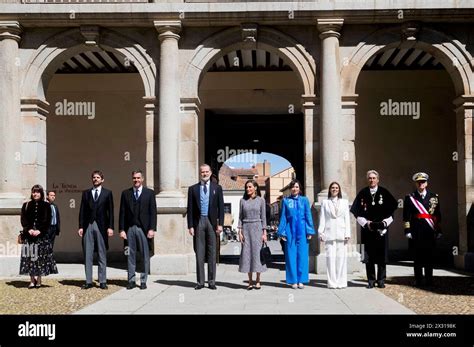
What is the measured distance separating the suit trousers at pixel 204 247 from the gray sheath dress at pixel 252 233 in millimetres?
452

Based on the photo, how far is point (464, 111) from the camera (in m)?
12.3

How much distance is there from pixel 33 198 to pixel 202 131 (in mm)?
7331

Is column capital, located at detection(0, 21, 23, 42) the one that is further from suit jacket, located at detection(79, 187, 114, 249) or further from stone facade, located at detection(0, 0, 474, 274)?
suit jacket, located at detection(79, 187, 114, 249)

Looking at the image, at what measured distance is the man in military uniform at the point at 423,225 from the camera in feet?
32.3

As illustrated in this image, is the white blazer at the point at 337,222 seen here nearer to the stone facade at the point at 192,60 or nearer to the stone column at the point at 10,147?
the stone facade at the point at 192,60

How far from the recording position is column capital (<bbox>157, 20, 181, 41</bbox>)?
39.7ft

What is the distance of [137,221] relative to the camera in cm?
962

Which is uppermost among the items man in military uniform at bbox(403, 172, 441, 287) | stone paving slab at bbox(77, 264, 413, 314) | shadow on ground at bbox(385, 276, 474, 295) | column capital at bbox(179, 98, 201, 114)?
column capital at bbox(179, 98, 201, 114)

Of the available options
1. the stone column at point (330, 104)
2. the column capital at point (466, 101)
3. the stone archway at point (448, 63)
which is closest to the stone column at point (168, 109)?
the stone column at point (330, 104)

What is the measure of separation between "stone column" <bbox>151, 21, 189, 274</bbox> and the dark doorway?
15.2ft

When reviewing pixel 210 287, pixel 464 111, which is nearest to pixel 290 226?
pixel 210 287

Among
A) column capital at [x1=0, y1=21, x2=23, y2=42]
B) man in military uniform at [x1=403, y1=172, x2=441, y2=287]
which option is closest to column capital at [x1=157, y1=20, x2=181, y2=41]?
column capital at [x1=0, y1=21, x2=23, y2=42]

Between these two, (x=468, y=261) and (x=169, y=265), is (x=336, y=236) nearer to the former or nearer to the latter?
(x=169, y=265)

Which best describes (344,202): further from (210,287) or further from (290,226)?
(210,287)
